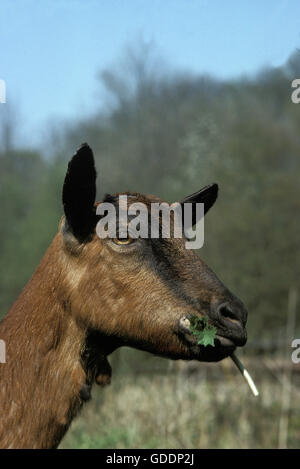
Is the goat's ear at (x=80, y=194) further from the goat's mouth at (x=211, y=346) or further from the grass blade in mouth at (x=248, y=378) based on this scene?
the grass blade in mouth at (x=248, y=378)

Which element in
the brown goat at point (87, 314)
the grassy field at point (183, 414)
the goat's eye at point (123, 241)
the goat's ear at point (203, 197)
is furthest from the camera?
the grassy field at point (183, 414)

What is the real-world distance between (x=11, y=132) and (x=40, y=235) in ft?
17.2

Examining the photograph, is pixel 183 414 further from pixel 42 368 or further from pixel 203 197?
pixel 42 368

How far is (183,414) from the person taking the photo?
11.2 meters

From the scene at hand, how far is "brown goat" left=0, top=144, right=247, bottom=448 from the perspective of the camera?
4793mm

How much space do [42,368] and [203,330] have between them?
116 cm

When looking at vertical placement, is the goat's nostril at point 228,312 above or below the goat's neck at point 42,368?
above

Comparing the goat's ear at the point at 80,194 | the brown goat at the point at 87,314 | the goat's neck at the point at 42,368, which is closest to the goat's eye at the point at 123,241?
the brown goat at the point at 87,314

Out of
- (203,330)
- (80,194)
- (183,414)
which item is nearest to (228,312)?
(203,330)

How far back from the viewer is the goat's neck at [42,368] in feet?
15.6

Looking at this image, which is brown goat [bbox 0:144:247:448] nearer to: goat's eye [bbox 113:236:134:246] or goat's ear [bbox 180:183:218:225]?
goat's eye [bbox 113:236:134:246]

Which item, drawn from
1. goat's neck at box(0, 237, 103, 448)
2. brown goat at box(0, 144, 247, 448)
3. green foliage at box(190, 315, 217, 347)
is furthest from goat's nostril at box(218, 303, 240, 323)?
goat's neck at box(0, 237, 103, 448)

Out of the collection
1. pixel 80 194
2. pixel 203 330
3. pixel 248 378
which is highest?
pixel 80 194

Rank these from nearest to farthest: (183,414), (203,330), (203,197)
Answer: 1. (203,330)
2. (203,197)
3. (183,414)
